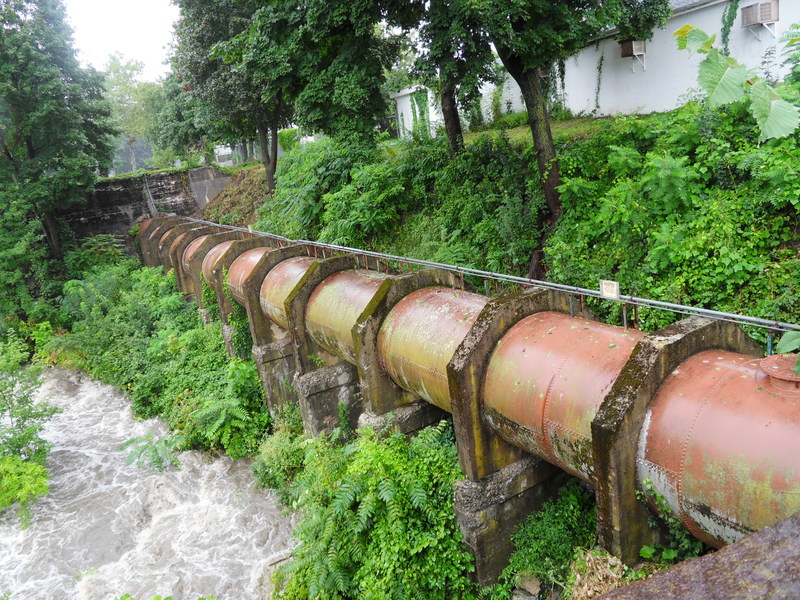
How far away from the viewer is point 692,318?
14.7 ft

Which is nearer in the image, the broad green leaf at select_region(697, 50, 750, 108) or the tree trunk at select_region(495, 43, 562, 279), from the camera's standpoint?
the broad green leaf at select_region(697, 50, 750, 108)

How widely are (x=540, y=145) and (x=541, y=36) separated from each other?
6.54 feet

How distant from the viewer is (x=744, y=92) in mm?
1568

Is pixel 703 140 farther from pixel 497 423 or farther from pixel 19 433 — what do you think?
pixel 19 433

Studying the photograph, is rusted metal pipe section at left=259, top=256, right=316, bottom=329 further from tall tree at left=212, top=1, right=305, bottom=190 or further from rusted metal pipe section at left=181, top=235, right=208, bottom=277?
rusted metal pipe section at left=181, top=235, right=208, bottom=277

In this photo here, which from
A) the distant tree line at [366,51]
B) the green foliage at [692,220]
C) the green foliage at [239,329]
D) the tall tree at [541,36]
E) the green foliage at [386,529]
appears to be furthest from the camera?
the green foliage at [239,329]

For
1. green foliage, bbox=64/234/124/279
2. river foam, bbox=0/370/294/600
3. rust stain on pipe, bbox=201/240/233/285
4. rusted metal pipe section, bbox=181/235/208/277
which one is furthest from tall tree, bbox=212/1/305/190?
green foliage, bbox=64/234/124/279

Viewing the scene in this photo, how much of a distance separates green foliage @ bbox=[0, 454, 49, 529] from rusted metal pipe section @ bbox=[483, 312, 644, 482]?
9.96 metres

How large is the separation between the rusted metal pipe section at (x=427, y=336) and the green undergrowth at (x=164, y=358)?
594cm

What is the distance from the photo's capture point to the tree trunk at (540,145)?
398 inches

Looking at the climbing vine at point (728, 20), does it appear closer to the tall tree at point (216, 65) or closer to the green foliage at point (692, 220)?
the green foliage at point (692, 220)

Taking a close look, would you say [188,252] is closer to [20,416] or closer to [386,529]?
[20,416]

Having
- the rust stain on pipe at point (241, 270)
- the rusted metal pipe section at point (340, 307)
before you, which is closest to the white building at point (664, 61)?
the rust stain on pipe at point (241, 270)

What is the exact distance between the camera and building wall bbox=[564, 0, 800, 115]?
46.7 ft
